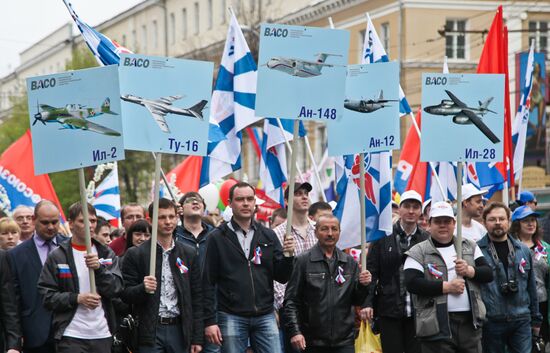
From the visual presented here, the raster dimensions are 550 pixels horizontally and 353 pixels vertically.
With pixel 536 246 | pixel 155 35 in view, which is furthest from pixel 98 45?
pixel 155 35

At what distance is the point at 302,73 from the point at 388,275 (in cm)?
221

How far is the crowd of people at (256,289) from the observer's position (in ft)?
32.6

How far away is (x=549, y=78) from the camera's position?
43.8 meters

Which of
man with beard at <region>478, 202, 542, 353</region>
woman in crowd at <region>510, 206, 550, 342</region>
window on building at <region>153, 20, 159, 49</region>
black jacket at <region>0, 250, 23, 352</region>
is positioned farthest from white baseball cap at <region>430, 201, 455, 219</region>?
window on building at <region>153, 20, 159, 49</region>

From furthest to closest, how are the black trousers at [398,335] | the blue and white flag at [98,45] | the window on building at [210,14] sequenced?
the window on building at [210,14], the blue and white flag at [98,45], the black trousers at [398,335]

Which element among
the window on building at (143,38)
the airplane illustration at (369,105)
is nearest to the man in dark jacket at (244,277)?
the airplane illustration at (369,105)

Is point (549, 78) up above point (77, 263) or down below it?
above

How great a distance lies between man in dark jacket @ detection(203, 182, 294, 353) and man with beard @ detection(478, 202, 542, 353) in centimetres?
209

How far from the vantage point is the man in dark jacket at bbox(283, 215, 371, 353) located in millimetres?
10695

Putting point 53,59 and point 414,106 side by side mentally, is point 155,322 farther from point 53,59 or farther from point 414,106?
point 53,59

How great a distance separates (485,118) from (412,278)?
1717 millimetres

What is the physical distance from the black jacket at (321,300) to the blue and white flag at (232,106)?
13.4 ft

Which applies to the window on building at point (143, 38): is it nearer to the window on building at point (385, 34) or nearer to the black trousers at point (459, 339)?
the window on building at point (385, 34)

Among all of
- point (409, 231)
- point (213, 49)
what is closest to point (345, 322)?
point (409, 231)
